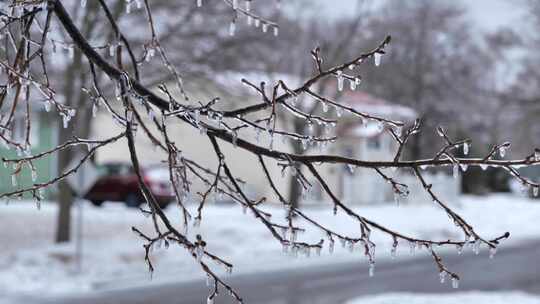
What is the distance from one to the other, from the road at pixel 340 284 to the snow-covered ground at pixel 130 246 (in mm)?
764

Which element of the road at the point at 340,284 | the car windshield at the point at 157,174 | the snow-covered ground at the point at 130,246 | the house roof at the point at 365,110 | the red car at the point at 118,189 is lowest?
the road at the point at 340,284

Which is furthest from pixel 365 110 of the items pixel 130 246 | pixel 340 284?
pixel 340 284

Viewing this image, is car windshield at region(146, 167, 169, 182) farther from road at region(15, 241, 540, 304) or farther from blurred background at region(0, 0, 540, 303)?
road at region(15, 241, 540, 304)

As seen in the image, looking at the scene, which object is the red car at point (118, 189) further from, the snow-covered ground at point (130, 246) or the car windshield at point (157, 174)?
the snow-covered ground at point (130, 246)

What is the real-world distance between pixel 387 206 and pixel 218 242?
38.9 ft

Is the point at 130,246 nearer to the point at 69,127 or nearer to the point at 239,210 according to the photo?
the point at 69,127

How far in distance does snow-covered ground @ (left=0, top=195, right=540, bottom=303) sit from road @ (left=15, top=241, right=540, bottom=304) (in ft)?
2.51

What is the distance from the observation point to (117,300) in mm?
10469

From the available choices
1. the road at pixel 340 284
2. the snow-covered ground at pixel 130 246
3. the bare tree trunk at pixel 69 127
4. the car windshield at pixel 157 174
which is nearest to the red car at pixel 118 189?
the car windshield at pixel 157 174

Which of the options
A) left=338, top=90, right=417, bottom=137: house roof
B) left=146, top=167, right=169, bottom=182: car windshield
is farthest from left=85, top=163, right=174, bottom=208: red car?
left=338, top=90, right=417, bottom=137: house roof

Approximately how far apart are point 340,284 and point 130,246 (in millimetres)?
4774

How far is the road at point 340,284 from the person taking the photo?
35.1ft

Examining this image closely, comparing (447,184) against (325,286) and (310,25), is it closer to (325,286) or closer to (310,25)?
(310,25)

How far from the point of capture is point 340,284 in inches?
478
